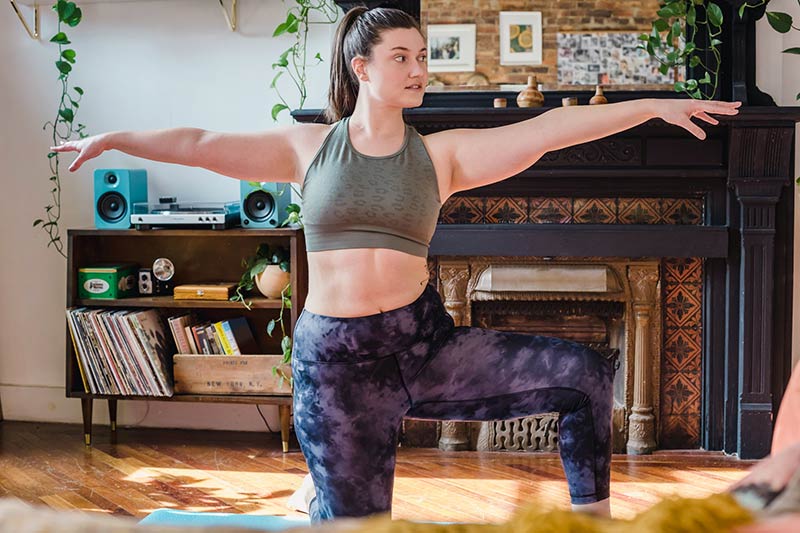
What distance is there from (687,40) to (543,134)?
205 cm

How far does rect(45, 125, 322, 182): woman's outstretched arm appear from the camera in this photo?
204 cm

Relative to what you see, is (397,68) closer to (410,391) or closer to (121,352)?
(410,391)

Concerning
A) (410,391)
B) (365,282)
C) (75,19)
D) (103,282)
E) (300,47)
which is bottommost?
(410,391)

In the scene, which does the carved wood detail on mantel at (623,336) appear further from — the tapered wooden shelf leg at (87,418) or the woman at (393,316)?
the woman at (393,316)

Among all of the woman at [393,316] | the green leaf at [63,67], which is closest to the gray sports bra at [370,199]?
the woman at [393,316]

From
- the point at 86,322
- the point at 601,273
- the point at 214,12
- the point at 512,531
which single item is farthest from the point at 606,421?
the point at 214,12

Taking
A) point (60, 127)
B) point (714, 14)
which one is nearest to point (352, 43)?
point (714, 14)

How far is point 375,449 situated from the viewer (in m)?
2.00

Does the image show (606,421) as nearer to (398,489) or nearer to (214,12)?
(398,489)

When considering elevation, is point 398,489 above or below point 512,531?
below

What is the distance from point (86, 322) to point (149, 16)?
53.1 inches

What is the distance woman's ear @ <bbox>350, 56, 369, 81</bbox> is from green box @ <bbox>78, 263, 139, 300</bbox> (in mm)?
2153

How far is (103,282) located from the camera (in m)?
3.97

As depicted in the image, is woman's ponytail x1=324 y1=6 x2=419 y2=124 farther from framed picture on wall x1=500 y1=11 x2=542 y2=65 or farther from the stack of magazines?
the stack of magazines
